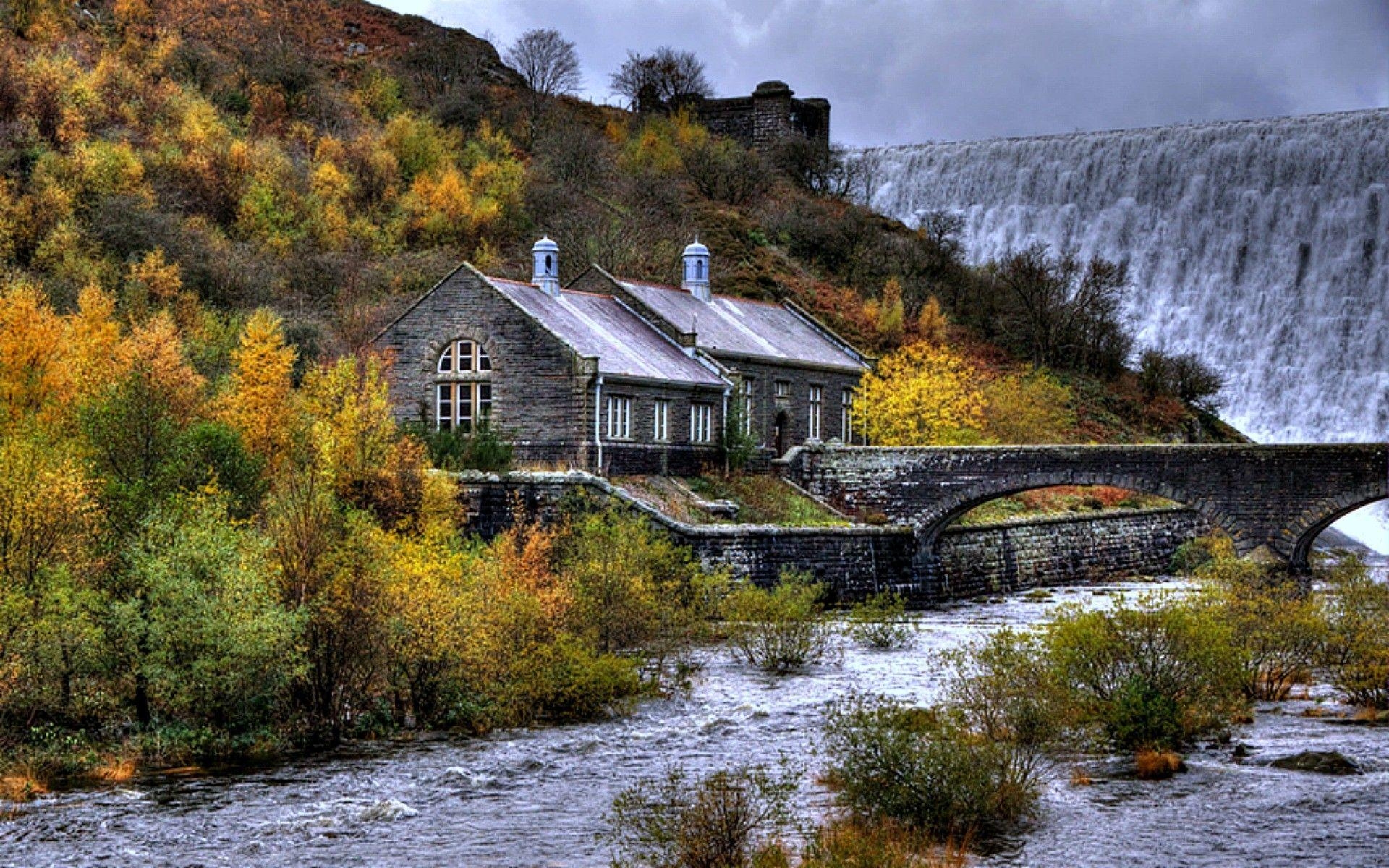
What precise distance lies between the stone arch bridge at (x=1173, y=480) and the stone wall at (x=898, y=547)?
1.98m

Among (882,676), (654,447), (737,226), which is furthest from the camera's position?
(737,226)

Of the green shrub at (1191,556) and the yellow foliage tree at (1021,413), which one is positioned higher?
the yellow foliage tree at (1021,413)

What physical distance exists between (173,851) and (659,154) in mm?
82092

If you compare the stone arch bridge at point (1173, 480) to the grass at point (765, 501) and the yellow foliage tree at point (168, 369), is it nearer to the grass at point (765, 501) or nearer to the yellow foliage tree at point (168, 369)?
the grass at point (765, 501)

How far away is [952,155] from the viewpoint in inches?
4141

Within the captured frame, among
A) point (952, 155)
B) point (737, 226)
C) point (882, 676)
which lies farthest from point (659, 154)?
point (882, 676)

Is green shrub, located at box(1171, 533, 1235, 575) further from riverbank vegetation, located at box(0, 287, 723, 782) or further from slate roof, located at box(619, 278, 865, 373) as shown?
riverbank vegetation, located at box(0, 287, 723, 782)

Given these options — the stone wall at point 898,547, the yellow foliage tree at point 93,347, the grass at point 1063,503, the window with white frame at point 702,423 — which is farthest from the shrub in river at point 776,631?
the grass at point 1063,503

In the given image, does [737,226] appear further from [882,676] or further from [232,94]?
[882,676]

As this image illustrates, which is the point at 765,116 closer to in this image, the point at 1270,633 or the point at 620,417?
the point at 620,417

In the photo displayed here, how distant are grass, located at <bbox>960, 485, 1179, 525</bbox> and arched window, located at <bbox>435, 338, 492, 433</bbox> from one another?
54.0ft

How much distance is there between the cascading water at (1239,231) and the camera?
82.0 m

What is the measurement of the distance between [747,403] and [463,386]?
33.4ft

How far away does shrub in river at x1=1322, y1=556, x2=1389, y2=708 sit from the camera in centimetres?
2627
